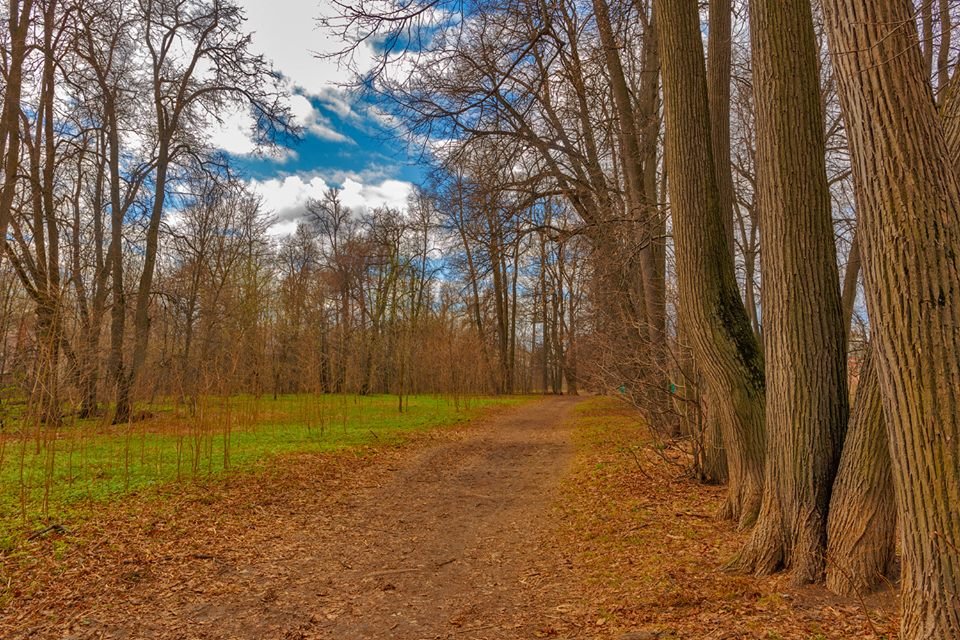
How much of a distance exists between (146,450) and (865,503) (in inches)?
419

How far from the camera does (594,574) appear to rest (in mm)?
4137

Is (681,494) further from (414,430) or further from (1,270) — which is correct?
(1,270)

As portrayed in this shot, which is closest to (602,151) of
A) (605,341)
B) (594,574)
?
(605,341)

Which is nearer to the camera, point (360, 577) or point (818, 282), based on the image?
point (818, 282)

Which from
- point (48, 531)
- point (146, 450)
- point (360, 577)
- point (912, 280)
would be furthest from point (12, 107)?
point (912, 280)

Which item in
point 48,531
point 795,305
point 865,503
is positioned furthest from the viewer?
point 48,531

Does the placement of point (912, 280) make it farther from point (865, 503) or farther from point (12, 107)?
point (12, 107)

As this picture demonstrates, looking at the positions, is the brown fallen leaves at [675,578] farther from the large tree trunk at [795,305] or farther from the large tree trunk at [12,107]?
the large tree trunk at [12,107]

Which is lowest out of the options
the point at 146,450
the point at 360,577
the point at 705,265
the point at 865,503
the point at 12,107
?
the point at 360,577

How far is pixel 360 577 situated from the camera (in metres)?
4.31

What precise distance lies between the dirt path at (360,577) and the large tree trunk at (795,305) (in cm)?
169

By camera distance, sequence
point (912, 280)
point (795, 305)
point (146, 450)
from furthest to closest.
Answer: point (146, 450) → point (795, 305) → point (912, 280)

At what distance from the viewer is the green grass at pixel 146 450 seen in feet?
18.9

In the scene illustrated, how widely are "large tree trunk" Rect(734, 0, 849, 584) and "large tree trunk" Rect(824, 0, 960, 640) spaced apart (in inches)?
38.0
